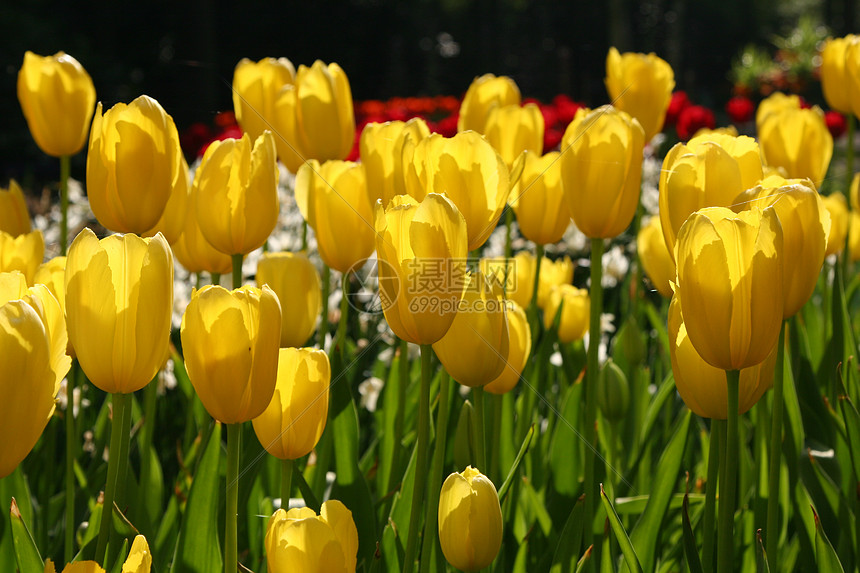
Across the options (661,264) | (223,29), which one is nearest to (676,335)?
(661,264)

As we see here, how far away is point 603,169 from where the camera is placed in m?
1.36

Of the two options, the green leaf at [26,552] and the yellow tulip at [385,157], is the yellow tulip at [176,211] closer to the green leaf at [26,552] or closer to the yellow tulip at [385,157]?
the yellow tulip at [385,157]

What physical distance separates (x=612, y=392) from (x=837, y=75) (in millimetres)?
1486

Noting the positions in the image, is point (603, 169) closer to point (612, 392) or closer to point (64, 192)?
point (612, 392)

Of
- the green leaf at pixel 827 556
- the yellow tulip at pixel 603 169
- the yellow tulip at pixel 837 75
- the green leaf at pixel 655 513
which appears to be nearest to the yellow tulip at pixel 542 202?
the yellow tulip at pixel 603 169

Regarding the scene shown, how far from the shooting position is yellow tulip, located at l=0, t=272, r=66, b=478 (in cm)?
80

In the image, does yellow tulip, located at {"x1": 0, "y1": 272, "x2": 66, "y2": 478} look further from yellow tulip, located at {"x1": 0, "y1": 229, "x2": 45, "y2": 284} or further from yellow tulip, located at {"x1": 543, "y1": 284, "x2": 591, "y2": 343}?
yellow tulip, located at {"x1": 543, "y1": 284, "x2": 591, "y2": 343}

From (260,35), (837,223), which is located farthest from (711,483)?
(260,35)

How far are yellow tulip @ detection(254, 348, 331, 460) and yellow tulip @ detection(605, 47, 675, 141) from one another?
1399 millimetres

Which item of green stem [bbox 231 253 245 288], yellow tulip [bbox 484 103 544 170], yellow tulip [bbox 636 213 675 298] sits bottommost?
yellow tulip [bbox 636 213 675 298]

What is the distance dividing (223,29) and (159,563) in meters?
10.4

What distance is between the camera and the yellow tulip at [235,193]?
1318mm

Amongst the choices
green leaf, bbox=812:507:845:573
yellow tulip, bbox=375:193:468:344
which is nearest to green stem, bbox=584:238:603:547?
green leaf, bbox=812:507:845:573

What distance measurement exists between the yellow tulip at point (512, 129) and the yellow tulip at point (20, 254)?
862 mm
